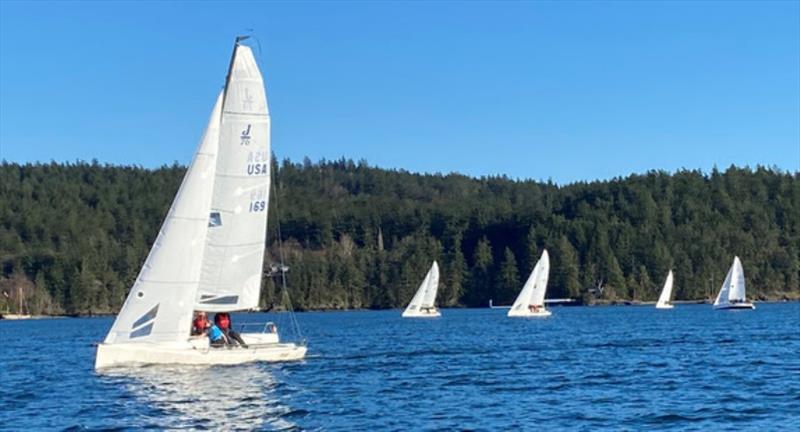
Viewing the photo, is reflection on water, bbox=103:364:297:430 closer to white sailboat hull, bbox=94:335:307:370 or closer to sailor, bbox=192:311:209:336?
white sailboat hull, bbox=94:335:307:370

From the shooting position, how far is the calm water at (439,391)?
31172mm

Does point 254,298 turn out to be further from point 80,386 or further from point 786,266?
point 786,266

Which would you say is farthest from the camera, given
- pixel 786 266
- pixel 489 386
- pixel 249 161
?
pixel 786 266

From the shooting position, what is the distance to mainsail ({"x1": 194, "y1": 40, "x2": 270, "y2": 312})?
45375mm

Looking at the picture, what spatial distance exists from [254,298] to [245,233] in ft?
8.17

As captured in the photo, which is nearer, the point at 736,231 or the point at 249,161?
the point at 249,161

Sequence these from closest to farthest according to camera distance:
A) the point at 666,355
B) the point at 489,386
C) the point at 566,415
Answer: the point at 566,415 < the point at 489,386 < the point at 666,355

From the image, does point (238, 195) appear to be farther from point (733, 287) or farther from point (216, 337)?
point (733, 287)

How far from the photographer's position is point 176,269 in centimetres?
4316

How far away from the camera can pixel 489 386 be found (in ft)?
Result: 129

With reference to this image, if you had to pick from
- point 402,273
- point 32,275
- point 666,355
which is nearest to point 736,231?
point 402,273

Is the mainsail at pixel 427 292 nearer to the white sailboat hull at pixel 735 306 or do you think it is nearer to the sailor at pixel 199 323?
the white sailboat hull at pixel 735 306

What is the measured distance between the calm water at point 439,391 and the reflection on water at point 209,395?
0.05 m

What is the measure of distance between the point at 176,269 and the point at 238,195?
4.29m
